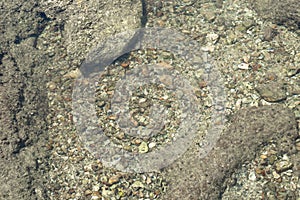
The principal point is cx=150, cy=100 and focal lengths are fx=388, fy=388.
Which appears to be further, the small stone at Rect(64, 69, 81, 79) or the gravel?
the small stone at Rect(64, 69, 81, 79)

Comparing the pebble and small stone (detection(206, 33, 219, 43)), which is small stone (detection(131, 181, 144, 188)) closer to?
the pebble

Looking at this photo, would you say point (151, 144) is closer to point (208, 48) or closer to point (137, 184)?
point (137, 184)

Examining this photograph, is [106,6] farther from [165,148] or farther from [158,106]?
[165,148]

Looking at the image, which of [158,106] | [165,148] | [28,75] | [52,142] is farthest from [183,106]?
[28,75]

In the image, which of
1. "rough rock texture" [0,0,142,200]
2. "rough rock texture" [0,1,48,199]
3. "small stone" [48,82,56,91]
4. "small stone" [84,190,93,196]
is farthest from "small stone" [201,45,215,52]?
"small stone" [84,190,93,196]

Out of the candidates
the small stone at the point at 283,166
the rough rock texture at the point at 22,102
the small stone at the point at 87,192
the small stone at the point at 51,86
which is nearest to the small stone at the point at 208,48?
the small stone at the point at 283,166

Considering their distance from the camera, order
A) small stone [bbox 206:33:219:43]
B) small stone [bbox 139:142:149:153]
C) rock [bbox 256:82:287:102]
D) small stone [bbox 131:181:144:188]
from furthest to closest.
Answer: small stone [bbox 206:33:219:43]
rock [bbox 256:82:287:102]
small stone [bbox 139:142:149:153]
small stone [bbox 131:181:144:188]

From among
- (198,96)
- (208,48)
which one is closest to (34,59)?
(198,96)
